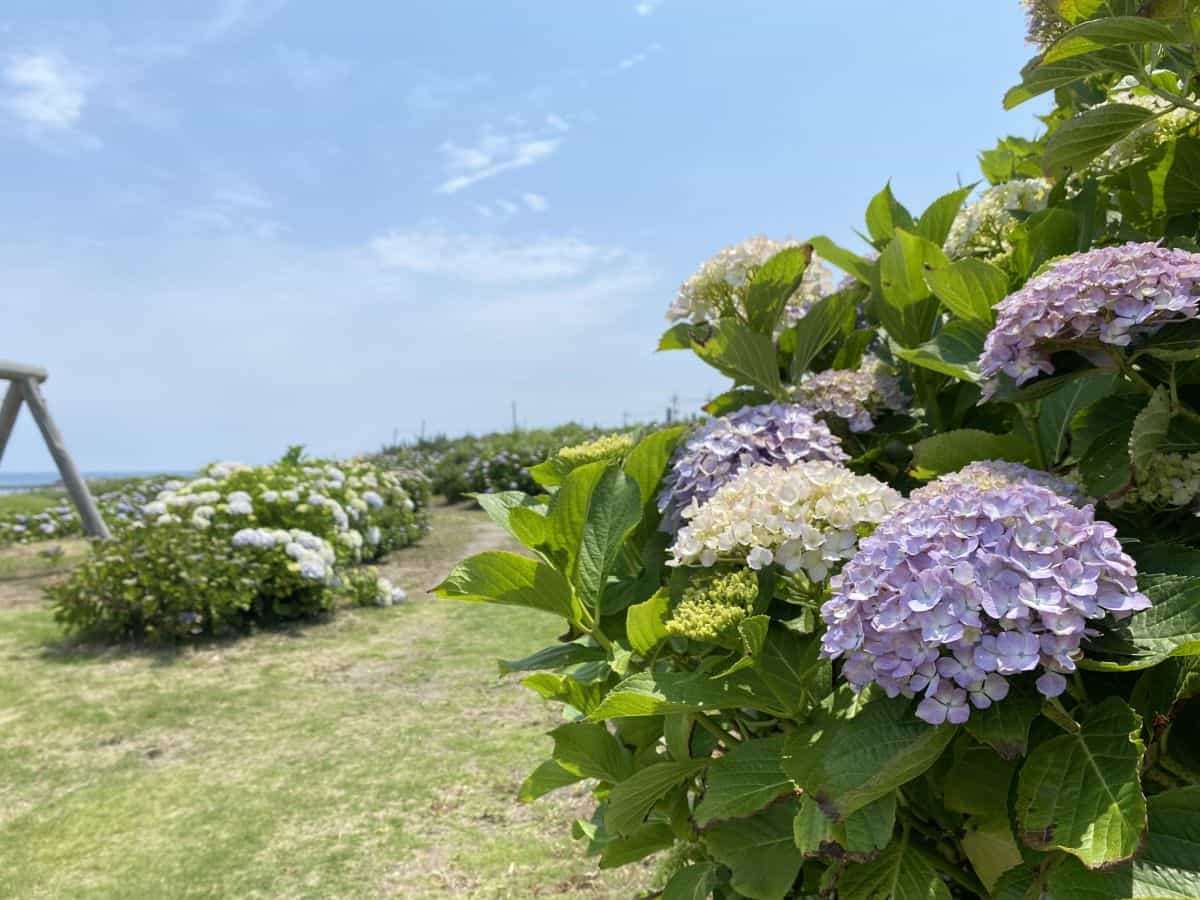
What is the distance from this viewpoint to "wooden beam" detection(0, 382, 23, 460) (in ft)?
31.9

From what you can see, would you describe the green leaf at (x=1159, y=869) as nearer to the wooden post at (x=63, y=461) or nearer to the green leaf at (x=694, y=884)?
the green leaf at (x=694, y=884)

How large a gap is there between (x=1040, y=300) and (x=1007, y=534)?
0.35 meters

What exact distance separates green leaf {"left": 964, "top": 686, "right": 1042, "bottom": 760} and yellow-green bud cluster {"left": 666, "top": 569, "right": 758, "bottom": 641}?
318 millimetres

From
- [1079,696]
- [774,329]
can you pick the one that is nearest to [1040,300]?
[1079,696]

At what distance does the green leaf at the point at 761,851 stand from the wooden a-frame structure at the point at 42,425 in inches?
388

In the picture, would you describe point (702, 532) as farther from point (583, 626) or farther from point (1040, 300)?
point (1040, 300)

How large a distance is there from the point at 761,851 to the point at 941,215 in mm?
1276

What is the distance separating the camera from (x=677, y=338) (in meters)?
1.87

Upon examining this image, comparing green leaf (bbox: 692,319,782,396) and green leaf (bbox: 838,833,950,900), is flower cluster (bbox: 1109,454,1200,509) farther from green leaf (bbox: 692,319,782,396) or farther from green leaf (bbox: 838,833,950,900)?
green leaf (bbox: 692,319,782,396)

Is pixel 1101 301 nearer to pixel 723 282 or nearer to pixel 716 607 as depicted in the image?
pixel 716 607

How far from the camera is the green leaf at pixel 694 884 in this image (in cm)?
152

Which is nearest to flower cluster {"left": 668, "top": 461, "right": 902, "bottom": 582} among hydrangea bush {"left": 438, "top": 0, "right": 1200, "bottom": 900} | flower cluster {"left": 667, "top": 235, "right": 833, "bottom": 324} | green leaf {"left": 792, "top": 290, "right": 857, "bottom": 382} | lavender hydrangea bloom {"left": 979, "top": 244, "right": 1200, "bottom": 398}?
hydrangea bush {"left": 438, "top": 0, "right": 1200, "bottom": 900}

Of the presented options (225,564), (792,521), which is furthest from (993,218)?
(225,564)

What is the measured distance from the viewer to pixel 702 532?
121cm
